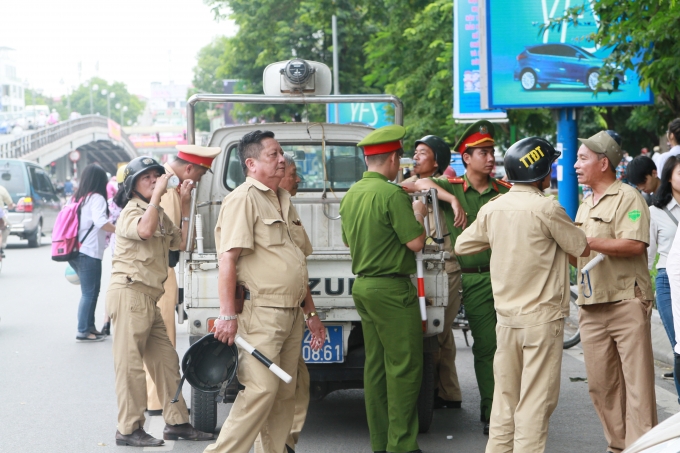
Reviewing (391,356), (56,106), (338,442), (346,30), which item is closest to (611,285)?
(391,356)

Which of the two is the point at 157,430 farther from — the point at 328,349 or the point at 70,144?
the point at 70,144

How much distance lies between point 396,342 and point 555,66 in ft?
28.2

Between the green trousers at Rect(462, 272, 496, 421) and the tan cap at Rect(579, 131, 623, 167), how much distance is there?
3.70 ft

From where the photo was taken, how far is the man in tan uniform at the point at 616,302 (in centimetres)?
528

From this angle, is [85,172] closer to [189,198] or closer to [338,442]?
[189,198]

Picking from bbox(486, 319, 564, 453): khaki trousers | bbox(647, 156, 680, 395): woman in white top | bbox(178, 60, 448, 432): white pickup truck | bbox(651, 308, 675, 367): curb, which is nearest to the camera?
bbox(486, 319, 564, 453): khaki trousers

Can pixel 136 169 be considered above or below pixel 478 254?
above

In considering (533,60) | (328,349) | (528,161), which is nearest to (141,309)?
(328,349)

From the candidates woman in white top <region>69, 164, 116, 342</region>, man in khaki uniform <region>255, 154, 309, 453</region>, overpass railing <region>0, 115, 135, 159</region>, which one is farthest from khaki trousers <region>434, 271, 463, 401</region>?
overpass railing <region>0, 115, 135, 159</region>

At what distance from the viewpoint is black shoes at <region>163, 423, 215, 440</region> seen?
6.16 metres

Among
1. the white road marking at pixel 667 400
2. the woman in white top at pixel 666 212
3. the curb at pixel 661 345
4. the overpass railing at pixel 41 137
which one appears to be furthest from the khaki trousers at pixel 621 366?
the overpass railing at pixel 41 137

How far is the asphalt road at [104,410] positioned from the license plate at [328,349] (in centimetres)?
60

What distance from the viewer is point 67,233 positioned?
393 inches

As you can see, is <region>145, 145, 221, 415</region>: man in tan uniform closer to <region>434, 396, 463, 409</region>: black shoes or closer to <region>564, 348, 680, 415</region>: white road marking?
<region>434, 396, 463, 409</region>: black shoes
